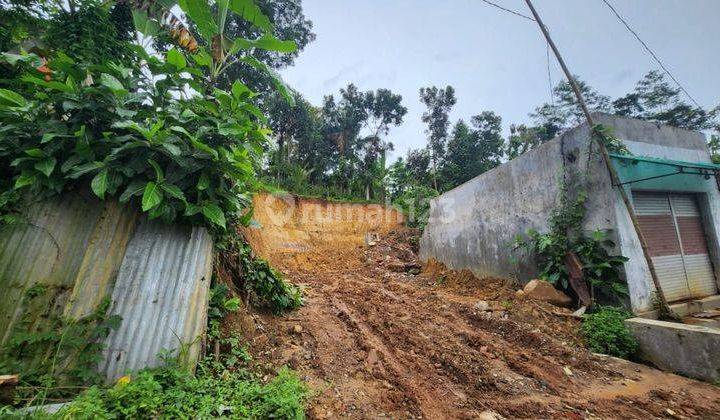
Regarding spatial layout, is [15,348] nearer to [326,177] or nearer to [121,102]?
[121,102]

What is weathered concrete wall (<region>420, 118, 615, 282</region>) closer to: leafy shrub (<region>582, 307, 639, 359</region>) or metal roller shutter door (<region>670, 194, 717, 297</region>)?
leafy shrub (<region>582, 307, 639, 359</region>)

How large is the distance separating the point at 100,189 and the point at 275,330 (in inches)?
93.2

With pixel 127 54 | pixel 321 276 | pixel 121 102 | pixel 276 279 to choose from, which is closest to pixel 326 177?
pixel 321 276

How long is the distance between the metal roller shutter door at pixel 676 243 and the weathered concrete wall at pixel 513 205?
40.7 inches

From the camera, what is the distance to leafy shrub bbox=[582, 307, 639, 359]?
387cm

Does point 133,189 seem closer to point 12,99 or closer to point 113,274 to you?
point 113,274

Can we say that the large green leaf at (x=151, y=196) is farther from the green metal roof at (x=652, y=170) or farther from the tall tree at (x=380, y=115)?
the tall tree at (x=380, y=115)

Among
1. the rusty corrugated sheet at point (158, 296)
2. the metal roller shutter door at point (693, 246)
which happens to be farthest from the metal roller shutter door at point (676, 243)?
the rusty corrugated sheet at point (158, 296)

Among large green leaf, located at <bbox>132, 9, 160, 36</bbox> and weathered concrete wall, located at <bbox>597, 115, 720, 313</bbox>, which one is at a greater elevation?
large green leaf, located at <bbox>132, 9, 160, 36</bbox>

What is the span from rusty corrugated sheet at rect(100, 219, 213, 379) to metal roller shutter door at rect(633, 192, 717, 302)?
6.95 meters

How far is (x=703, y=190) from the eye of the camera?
569cm

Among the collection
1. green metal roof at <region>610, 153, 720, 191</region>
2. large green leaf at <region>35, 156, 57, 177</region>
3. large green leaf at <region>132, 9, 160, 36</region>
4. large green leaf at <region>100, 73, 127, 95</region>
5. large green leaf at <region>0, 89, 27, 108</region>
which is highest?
large green leaf at <region>132, 9, 160, 36</region>

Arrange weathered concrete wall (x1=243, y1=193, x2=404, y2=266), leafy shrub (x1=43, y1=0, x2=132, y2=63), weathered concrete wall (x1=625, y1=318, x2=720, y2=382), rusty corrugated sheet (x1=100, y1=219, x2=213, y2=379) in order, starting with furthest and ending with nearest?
weathered concrete wall (x1=243, y1=193, x2=404, y2=266)
leafy shrub (x1=43, y1=0, x2=132, y2=63)
weathered concrete wall (x1=625, y1=318, x2=720, y2=382)
rusty corrugated sheet (x1=100, y1=219, x2=213, y2=379)

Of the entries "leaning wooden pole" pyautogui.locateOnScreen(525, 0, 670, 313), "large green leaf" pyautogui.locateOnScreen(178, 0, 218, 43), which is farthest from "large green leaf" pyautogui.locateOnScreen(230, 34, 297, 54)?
"leaning wooden pole" pyautogui.locateOnScreen(525, 0, 670, 313)
